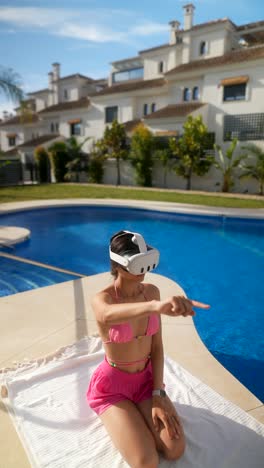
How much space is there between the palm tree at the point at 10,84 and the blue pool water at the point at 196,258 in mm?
5905

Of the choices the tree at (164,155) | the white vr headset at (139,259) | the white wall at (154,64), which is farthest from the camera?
the white wall at (154,64)

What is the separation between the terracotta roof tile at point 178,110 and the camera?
73.6 feet

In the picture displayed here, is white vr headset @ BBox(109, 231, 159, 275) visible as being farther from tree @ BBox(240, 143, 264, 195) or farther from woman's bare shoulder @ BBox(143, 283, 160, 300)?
tree @ BBox(240, 143, 264, 195)

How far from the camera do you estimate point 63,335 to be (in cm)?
426

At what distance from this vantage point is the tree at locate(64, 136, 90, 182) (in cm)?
2825

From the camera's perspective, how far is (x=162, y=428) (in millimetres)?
2283

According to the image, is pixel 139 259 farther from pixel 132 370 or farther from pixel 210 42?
pixel 210 42

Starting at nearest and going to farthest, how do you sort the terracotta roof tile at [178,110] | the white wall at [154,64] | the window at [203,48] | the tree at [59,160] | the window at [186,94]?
the terracotta roof tile at [178,110]
the window at [186,94]
the window at [203,48]
the tree at [59,160]
the white wall at [154,64]

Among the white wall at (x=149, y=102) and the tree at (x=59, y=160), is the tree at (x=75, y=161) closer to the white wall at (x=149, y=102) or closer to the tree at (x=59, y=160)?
the tree at (x=59, y=160)

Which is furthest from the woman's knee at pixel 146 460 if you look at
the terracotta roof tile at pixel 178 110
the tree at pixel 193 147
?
the terracotta roof tile at pixel 178 110

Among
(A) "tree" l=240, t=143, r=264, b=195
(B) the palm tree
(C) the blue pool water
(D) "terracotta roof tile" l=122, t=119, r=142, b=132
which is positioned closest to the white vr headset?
(C) the blue pool water

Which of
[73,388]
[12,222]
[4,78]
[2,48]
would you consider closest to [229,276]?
[73,388]

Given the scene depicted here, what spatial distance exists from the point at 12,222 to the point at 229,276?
941 cm

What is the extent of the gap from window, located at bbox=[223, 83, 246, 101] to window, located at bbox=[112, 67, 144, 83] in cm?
1569
